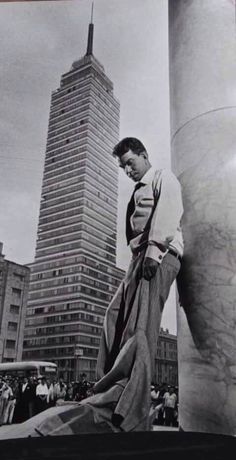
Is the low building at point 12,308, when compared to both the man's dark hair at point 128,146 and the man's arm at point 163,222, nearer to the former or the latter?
the man's dark hair at point 128,146

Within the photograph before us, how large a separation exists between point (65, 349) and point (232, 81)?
1750 inches

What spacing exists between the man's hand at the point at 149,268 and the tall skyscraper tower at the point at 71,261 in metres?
13.9

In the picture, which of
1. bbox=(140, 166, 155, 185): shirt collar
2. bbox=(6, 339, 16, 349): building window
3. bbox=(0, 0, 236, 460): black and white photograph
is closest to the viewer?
bbox=(0, 0, 236, 460): black and white photograph

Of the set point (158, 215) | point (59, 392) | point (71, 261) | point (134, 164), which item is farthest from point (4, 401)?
point (71, 261)

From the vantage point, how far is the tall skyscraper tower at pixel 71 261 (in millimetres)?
20344

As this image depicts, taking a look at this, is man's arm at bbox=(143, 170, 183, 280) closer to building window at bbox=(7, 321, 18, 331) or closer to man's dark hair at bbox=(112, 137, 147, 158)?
man's dark hair at bbox=(112, 137, 147, 158)

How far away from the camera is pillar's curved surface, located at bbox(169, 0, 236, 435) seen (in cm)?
166

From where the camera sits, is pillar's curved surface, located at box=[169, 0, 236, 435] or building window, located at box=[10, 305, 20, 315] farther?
building window, located at box=[10, 305, 20, 315]

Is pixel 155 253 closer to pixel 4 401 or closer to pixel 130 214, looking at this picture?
pixel 130 214

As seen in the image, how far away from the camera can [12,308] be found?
27.0 m

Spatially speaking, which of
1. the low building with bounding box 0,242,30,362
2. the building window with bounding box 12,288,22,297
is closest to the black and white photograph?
the low building with bounding box 0,242,30,362

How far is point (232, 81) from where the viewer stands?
2.09 m

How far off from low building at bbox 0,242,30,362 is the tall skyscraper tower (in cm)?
584

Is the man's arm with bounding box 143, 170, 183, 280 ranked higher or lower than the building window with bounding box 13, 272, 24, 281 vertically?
lower
